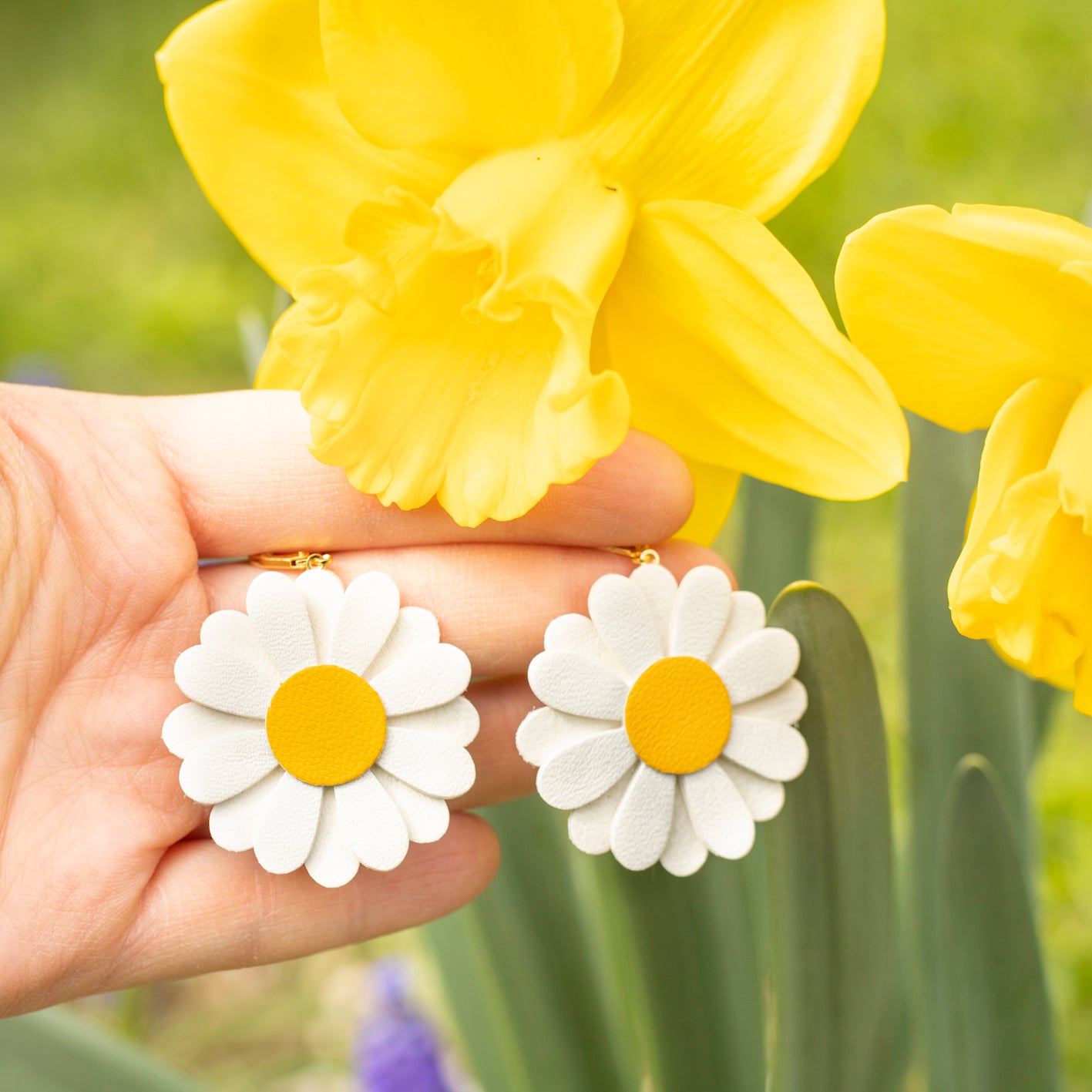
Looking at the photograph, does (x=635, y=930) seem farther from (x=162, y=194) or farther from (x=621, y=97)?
(x=162, y=194)

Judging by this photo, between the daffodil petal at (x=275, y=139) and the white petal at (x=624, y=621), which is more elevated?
the daffodil petal at (x=275, y=139)

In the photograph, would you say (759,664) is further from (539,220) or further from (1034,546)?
(539,220)

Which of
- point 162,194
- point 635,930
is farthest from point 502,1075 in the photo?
point 162,194

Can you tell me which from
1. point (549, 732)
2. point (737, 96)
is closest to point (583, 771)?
point (549, 732)

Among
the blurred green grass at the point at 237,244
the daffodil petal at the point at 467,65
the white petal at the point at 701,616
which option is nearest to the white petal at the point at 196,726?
the white petal at the point at 701,616

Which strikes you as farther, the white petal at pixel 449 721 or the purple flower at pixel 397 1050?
the purple flower at pixel 397 1050

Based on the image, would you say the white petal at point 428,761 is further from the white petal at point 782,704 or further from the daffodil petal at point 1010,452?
the daffodil petal at point 1010,452

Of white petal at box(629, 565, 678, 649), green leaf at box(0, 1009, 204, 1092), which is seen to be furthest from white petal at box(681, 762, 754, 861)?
green leaf at box(0, 1009, 204, 1092)
